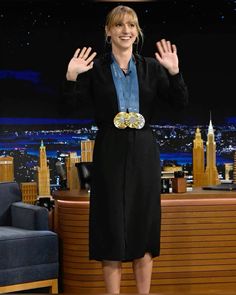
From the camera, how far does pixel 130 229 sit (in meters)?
2.53

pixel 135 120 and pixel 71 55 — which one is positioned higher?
pixel 71 55

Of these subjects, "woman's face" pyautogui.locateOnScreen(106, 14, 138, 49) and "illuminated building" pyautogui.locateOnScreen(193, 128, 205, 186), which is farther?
"illuminated building" pyautogui.locateOnScreen(193, 128, 205, 186)

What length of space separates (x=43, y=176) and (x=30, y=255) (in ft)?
4.58

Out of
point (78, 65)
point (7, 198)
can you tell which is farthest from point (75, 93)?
point (7, 198)

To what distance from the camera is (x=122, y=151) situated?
2.53 meters

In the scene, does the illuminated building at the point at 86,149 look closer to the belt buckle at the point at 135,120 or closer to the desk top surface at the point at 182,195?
the desk top surface at the point at 182,195

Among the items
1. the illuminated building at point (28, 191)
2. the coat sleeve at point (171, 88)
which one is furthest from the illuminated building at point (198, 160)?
the coat sleeve at point (171, 88)

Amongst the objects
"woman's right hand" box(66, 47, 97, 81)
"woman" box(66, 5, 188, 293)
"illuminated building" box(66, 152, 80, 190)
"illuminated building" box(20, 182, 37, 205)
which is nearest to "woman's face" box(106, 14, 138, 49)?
"woman" box(66, 5, 188, 293)

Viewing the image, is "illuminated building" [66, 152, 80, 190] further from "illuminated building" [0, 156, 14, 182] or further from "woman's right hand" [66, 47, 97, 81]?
"woman's right hand" [66, 47, 97, 81]

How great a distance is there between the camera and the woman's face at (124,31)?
250 centimetres

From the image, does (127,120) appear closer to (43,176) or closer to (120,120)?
(120,120)

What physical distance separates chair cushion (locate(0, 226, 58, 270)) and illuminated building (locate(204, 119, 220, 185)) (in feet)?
6.08

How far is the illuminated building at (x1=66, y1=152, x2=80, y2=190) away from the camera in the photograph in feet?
16.0

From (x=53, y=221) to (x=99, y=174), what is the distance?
6.91ft
